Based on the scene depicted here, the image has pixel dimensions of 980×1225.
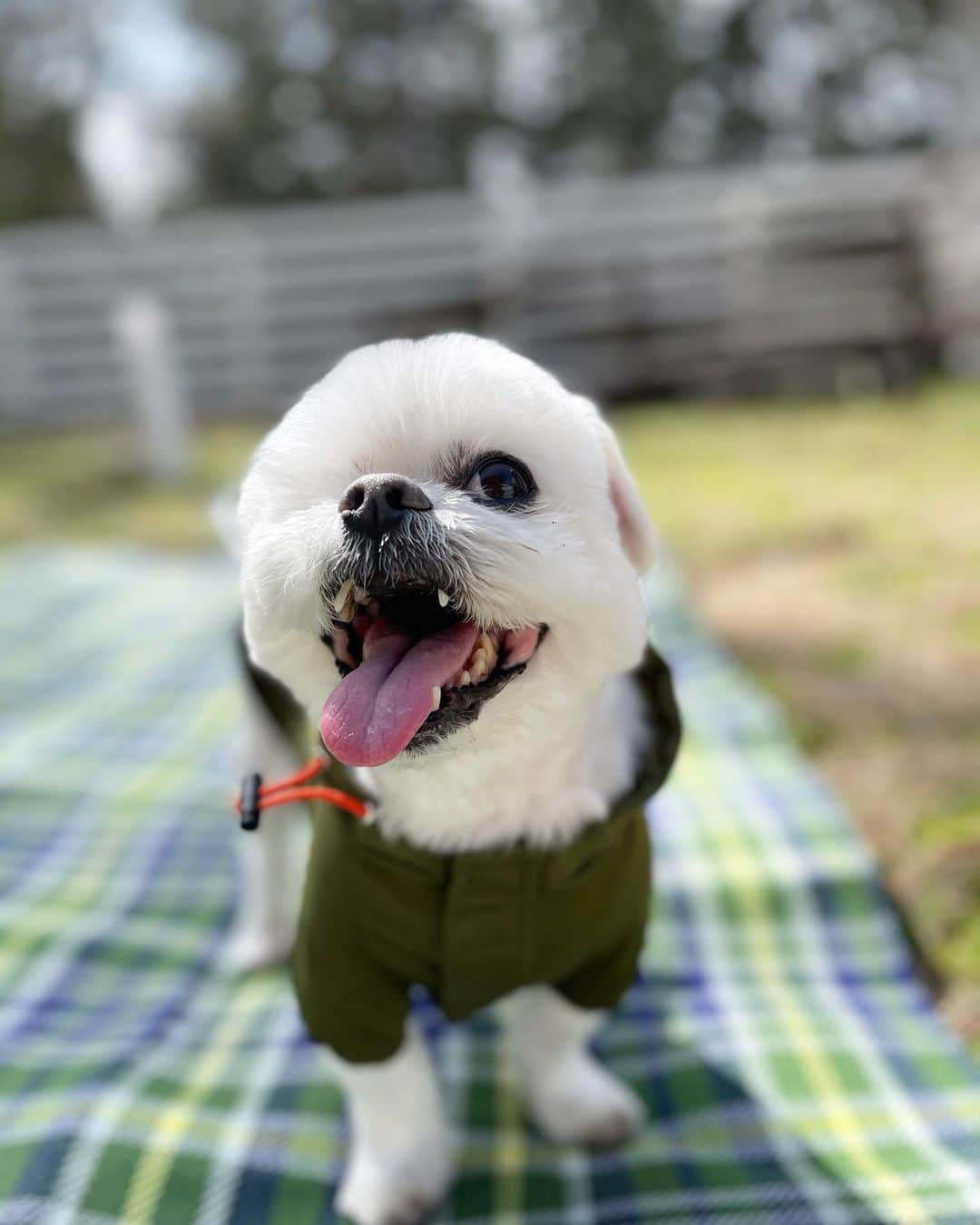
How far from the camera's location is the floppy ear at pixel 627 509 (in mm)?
1030

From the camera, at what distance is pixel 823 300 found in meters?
8.00

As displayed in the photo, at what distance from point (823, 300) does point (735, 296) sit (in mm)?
715

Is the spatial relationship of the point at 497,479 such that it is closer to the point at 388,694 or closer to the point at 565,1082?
the point at 388,694

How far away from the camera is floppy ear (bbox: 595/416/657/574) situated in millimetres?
1030

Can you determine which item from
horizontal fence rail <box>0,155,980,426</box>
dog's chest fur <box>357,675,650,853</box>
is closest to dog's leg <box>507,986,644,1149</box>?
dog's chest fur <box>357,675,650,853</box>

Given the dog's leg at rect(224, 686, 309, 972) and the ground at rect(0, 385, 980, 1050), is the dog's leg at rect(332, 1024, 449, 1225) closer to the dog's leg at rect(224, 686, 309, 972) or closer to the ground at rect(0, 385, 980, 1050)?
the dog's leg at rect(224, 686, 309, 972)

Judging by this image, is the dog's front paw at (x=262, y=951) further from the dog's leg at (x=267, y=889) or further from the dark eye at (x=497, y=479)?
the dark eye at (x=497, y=479)

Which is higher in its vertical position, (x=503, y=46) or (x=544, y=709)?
(x=503, y=46)

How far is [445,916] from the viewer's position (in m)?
1.06

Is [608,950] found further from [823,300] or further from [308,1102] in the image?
[823,300]

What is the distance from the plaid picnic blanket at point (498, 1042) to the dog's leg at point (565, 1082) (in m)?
0.03

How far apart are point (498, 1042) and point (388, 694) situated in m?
0.84

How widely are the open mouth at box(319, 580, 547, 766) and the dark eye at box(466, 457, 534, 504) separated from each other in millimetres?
116

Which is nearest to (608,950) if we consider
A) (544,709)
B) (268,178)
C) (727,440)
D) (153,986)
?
(544,709)
